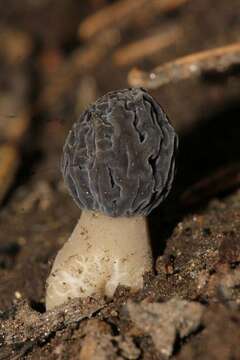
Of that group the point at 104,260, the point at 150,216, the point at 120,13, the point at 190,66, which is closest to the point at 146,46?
the point at 120,13

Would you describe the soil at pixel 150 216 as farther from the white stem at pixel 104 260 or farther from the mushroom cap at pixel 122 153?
the mushroom cap at pixel 122 153

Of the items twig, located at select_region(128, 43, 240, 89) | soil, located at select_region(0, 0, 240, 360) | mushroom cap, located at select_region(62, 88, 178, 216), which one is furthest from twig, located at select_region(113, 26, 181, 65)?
mushroom cap, located at select_region(62, 88, 178, 216)

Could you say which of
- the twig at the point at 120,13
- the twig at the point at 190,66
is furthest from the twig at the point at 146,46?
the twig at the point at 190,66

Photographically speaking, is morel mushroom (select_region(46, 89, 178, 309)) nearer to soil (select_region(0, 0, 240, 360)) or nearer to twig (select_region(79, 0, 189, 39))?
soil (select_region(0, 0, 240, 360))

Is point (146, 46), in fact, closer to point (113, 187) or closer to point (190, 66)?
point (190, 66)

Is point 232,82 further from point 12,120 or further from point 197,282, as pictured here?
point 197,282

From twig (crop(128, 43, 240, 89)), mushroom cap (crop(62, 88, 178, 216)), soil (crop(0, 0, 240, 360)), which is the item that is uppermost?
mushroom cap (crop(62, 88, 178, 216))
